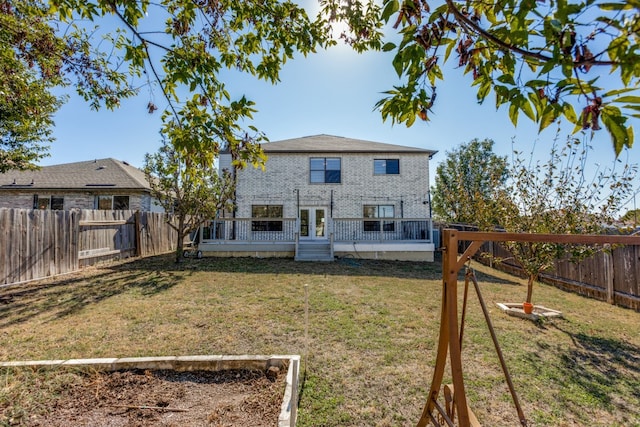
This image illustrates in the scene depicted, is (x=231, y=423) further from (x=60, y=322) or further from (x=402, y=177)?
(x=402, y=177)

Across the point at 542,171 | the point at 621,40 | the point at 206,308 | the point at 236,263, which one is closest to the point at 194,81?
the point at 621,40

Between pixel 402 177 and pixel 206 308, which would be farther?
pixel 402 177

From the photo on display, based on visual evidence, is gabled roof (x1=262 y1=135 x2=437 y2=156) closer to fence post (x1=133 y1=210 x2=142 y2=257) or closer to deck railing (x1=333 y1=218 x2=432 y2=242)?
deck railing (x1=333 y1=218 x2=432 y2=242)

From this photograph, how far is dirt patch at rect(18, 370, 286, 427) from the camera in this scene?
2.40m

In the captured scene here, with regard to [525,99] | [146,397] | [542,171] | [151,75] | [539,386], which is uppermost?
[151,75]

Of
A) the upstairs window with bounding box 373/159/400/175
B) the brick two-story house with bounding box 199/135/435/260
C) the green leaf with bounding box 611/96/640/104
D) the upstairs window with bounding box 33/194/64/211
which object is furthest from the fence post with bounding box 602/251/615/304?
the upstairs window with bounding box 33/194/64/211

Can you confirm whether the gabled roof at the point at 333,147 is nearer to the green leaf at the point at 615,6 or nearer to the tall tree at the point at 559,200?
the tall tree at the point at 559,200

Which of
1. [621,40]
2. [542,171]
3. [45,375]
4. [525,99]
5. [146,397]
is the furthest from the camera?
[542,171]

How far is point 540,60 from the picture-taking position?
1235 mm

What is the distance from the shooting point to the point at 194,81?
2773 millimetres

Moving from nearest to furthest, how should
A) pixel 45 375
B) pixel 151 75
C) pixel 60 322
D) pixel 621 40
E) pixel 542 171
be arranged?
pixel 621 40, pixel 45 375, pixel 151 75, pixel 60 322, pixel 542 171

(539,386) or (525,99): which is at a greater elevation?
(525,99)

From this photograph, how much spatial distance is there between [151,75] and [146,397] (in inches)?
129

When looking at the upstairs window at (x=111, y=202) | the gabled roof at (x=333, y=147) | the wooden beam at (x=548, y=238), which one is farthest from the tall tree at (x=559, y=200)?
the upstairs window at (x=111, y=202)
